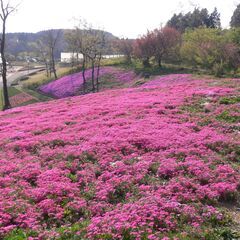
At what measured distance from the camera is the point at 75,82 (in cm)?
6894

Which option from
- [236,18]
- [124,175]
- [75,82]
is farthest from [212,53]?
[236,18]

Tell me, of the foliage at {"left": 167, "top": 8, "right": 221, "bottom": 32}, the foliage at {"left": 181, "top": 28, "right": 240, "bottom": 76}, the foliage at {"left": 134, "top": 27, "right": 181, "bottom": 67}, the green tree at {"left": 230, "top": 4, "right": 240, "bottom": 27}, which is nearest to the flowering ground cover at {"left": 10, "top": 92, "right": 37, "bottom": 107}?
the foliage at {"left": 134, "top": 27, "right": 181, "bottom": 67}

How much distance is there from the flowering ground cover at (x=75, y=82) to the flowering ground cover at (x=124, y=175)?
4039 centimetres

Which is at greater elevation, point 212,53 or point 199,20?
point 199,20

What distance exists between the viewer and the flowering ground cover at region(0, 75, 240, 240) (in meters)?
9.43

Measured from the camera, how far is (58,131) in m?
20.1

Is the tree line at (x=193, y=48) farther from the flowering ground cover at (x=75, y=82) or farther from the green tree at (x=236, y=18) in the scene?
the green tree at (x=236, y=18)

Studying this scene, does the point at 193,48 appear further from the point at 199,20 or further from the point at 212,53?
the point at 199,20

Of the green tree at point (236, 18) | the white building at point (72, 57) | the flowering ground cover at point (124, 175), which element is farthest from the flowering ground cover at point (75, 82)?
the green tree at point (236, 18)

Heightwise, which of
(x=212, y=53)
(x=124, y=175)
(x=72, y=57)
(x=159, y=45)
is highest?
(x=159, y=45)

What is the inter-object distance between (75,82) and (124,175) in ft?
189

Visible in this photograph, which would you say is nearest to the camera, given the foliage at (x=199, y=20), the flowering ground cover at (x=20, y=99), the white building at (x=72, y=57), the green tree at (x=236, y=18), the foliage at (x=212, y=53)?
the foliage at (x=212, y=53)

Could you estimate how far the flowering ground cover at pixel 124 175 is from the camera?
943cm

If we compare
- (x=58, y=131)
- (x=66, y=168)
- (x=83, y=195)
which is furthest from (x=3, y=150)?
(x=83, y=195)
